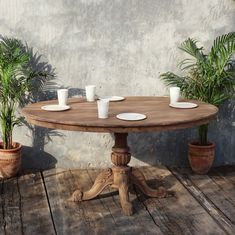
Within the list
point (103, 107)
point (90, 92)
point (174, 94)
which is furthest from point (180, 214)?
point (90, 92)

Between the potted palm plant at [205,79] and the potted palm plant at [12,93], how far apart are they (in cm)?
140

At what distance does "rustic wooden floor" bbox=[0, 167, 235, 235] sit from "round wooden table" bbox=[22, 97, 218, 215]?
142mm

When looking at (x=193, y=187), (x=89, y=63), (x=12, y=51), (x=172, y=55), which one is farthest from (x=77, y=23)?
(x=193, y=187)

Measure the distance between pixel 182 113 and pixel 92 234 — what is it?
1.13 m

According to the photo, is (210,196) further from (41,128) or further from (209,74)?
(41,128)

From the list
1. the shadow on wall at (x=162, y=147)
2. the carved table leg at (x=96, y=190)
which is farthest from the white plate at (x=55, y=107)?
the shadow on wall at (x=162, y=147)

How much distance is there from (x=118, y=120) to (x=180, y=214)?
3.47 feet

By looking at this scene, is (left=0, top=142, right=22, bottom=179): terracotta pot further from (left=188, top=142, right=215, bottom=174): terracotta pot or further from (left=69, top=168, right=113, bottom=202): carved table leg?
(left=188, top=142, right=215, bottom=174): terracotta pot

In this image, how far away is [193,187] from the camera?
4.40 m

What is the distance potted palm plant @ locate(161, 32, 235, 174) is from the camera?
4.63 metres

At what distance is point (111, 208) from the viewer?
153 inches

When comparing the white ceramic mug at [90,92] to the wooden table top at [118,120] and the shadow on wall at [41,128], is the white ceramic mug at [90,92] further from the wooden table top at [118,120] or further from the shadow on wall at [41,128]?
the shadow on wall at [41,128]

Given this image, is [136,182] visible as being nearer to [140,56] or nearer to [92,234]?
[92,234]

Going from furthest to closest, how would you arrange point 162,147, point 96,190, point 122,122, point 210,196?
point 162,147 → point 210,196 → point 96,190 → point 122,122
